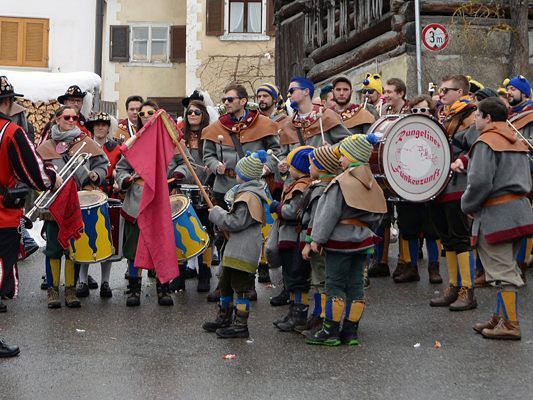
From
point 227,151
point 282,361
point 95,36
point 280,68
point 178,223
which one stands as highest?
point 95,36

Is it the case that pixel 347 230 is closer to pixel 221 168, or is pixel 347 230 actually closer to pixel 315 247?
pixel 315 247

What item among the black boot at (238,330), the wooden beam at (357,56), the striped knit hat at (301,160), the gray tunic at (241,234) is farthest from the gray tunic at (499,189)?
the wooden beam at (357,56)

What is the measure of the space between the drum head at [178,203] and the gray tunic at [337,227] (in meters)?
2.02

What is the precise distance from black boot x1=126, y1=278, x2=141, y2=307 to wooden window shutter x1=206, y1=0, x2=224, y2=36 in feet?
78.8

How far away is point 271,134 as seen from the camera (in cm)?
989

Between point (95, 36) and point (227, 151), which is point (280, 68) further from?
point (227, 151)

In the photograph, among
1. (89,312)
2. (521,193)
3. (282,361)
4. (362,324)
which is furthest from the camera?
(89,312)

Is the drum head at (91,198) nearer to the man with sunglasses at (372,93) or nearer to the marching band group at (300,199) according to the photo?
the marching band group at (300,199)

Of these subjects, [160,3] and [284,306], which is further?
[160,3]

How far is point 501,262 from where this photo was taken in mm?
7758

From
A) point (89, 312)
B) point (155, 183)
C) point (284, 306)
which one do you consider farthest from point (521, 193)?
point (89, 312)

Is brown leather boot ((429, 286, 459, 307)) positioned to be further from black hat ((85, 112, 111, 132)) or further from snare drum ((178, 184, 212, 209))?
black hat ((85, 112, 111, 132))

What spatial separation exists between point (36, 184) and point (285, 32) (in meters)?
20.3

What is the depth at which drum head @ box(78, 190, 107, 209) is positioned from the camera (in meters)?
9.39
